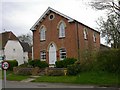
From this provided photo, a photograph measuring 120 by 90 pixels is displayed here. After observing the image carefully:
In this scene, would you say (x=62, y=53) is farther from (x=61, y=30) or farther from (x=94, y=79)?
(x=94, y=79)

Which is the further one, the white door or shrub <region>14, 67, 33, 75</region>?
the white door

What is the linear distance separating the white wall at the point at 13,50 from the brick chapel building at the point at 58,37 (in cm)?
1955

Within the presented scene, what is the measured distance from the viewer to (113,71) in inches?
1009

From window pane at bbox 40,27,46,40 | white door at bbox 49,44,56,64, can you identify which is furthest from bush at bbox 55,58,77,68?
window pane at bbox 40,27,46,40

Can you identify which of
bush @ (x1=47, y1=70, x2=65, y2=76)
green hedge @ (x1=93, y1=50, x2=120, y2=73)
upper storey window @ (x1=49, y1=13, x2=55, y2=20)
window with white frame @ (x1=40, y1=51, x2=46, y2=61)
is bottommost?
bush @ (x1=47, y1=70, x2=65, y2=76)

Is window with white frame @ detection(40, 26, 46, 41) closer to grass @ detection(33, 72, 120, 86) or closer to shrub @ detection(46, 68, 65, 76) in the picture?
shrub @ detection(46, 68, 65, 76)

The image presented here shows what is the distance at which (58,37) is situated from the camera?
3797cm

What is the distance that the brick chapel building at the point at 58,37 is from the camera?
36219 mm

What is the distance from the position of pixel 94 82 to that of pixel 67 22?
14747mm

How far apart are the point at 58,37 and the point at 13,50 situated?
1000 inches

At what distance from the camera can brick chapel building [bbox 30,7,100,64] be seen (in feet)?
119

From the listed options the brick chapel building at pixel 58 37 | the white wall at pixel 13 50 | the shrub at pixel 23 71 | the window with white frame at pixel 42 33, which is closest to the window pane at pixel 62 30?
the brick chapel building at pixel 58 37

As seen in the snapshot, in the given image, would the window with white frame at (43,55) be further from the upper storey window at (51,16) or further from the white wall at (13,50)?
the white wall at (13,50)

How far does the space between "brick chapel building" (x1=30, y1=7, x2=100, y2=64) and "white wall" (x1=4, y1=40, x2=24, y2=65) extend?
19551 mm
